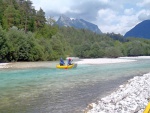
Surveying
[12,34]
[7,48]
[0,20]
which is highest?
[0,20]

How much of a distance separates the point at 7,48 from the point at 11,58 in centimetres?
455

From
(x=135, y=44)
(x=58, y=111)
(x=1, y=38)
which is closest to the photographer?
(x=58, y=111)

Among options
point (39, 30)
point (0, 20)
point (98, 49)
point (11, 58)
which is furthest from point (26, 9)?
point (98, 49)

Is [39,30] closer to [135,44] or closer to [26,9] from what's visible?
[26,9]

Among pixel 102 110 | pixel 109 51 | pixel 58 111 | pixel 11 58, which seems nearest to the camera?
pixel 102 110

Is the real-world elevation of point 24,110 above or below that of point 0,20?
below

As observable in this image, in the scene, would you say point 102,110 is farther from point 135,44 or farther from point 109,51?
point 135,44

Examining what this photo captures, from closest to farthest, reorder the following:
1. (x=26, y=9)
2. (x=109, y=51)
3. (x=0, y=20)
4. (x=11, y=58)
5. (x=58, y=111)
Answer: (x=58, y=111)
(x=11, y=58)
(x=0, y=20)
(x=26, y=9)
(x=109, y=51)

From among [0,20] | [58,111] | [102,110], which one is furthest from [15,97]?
[0,20]

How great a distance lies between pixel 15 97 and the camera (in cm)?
1742

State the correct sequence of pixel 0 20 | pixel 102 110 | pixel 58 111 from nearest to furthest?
pixel 102 110 → pixel 58 111 → pixel 0 20

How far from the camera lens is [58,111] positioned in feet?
43.9

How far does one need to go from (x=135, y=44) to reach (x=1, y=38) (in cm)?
12727

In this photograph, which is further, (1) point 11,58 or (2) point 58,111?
(1) point 11,58
